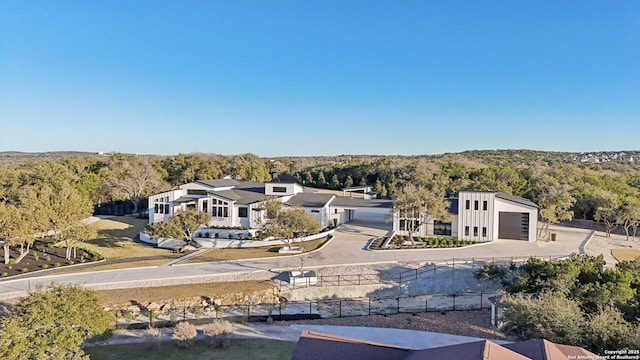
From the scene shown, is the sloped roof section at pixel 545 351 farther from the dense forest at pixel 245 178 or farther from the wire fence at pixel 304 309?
the dense forest at pixel 245 178

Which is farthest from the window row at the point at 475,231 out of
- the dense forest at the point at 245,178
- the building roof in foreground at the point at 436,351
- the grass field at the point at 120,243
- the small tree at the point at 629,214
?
the grass field at the point at 120,243

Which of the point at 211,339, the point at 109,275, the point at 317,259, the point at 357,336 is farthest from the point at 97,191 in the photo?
the point at 357,336

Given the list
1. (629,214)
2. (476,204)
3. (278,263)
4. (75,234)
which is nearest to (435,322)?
(278,263)

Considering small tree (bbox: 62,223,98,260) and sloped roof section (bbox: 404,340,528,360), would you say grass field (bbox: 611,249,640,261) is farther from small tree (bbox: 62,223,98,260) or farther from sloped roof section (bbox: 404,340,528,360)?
small tree (bbox: 62,223,98,260)

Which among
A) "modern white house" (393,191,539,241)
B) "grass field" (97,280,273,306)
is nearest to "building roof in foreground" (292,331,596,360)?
"grass field" (97,280,273,306)

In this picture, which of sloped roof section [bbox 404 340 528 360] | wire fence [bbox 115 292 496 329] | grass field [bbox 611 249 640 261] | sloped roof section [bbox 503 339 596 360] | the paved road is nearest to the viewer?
sloped roof section [bbox 404 340 528 360]

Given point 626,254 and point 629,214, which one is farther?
point 629,214

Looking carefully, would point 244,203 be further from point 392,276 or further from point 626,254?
point 626,254
